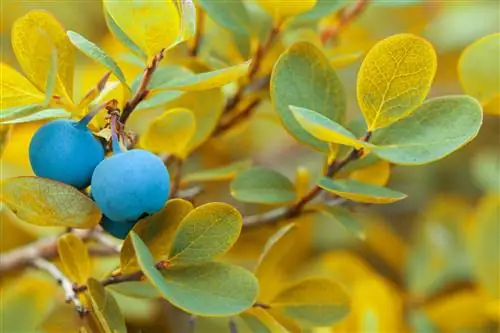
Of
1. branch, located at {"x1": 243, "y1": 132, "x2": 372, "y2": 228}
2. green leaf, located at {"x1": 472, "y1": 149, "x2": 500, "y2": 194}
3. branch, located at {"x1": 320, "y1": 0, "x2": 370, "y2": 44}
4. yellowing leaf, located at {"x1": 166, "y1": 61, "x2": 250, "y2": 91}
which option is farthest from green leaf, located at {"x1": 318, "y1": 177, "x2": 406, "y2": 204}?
green leaf, located at {"x1": 472, "y1": 149, "x2": 500, "y2": 194}

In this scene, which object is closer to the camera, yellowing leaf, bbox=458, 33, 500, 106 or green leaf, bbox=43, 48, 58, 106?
green leaf, bbox=43, 48, 58, 106

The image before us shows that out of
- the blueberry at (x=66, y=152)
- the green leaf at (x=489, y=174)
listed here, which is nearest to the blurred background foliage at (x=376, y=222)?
the green leaf at (x=489, y=174)

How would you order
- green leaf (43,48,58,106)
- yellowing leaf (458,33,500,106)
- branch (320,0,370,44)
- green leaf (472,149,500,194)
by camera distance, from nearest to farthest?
green leaf (43,48,58,106)
yellowing leaf (458,33,500,106)
branch (320,0,370,44)
green leaf (472,149,500,194)

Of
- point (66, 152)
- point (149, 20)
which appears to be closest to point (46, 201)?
point (66, 152)

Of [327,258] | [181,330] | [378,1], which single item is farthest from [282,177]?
[327,258]

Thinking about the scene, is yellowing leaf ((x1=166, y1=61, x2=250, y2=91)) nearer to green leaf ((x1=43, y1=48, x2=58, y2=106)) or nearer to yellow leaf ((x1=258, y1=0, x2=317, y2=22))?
green leaf ((x1=43, y1=48, x2=58, y2=106))

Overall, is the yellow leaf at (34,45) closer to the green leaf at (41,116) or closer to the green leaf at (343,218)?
the green leaf at (41,116)
